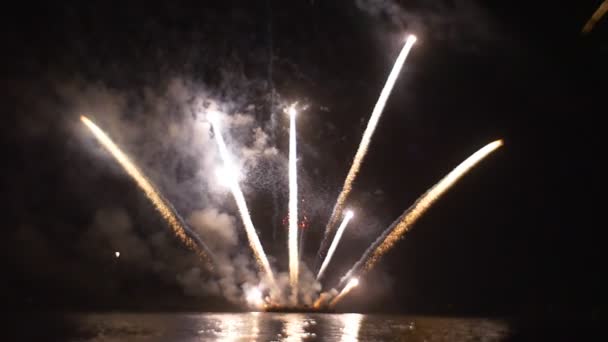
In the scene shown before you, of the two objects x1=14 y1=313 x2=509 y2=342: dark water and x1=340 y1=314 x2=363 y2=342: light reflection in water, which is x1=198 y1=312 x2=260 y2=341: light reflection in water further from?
x1=340 y1=314 x2=363 y2=342: light reflection in water

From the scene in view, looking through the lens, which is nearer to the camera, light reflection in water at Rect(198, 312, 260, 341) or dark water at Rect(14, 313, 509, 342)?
light reflection in water at Rect(198, 312, 260, 341)

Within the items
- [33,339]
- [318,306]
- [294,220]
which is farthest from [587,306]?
[33,339]

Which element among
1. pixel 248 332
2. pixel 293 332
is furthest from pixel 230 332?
pixel 293 332

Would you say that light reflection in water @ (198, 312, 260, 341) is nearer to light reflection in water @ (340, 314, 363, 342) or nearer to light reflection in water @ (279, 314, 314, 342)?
light reflection in water @ (279, 314, 314, 342)

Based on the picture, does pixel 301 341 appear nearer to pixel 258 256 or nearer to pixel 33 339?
pixel 33 339

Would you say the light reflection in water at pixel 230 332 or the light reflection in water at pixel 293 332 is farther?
the light reflection in water at pixel 293 332

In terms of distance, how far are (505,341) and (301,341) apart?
38.3ft

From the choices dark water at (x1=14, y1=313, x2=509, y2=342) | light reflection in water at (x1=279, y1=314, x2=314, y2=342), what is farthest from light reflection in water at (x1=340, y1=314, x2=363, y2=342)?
light reflection in water at (x1=279, y1=314, x2=314, y2=342)

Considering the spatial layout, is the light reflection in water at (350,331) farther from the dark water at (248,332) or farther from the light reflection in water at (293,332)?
the light reflection in water at (293,332)

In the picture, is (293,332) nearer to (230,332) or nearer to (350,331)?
(230,332)

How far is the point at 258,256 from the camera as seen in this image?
51.9 meters

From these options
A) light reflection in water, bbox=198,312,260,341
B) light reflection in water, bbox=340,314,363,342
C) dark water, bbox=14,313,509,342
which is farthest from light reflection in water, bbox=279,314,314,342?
light reflection in water, bbox=340,314,363,342

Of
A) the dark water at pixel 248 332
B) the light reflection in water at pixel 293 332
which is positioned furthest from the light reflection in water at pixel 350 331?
the light reflection in water at pixel 293 332

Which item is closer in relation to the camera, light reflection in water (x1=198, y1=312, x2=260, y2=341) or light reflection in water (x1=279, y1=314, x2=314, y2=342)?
light reflection in water (x1=198, y1=312, x2=260, y2=341)
